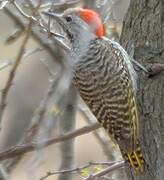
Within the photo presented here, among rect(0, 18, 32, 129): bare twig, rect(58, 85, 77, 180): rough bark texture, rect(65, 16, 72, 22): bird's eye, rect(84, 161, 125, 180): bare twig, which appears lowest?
rect(84, 161, 125, 180): bare twig

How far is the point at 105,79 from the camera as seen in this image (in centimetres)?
452

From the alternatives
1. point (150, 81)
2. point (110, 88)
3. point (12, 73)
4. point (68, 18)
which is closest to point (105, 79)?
point (110, 88)

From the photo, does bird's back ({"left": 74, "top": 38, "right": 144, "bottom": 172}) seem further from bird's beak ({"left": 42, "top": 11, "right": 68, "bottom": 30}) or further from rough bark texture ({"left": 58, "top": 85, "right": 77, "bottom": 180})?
rough bark texture ({"left": 58, "top": 85, "right": 77, "bottom": 180})

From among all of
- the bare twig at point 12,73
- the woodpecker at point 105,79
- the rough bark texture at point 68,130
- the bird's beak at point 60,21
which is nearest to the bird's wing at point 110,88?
the woodpecker at point 105,79

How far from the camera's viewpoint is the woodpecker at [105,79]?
174 inches

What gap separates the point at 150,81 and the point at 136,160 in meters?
0.49

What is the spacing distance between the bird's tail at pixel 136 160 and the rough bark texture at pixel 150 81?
1.3 inches

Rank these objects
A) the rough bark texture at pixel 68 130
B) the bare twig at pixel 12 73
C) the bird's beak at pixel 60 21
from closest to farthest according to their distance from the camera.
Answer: the bare twig at pixel 12 73, the bird's beak at pixel 60 21, the rough bark texture at pixel 68 130

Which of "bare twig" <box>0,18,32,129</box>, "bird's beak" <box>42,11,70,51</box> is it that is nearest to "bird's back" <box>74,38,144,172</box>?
"bird's beak" <box>42,11,70,51</box>

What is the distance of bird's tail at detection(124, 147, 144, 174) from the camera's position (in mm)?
4293

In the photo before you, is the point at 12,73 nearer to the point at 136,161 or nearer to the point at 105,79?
the point at 105,79

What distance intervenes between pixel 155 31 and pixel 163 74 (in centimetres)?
26

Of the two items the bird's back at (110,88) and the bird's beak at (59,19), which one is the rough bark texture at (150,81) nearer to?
the bird's back at (110,88)

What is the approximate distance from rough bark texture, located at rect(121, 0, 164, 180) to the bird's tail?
3cm
